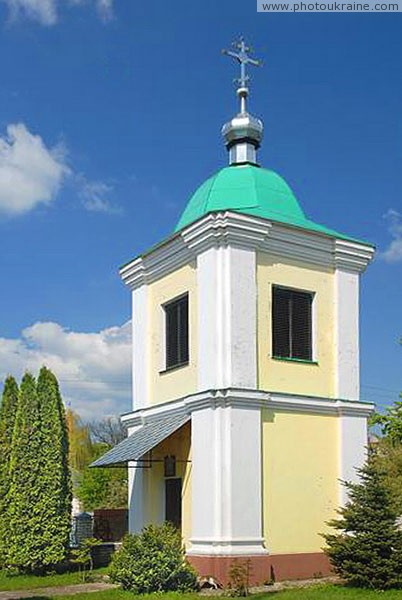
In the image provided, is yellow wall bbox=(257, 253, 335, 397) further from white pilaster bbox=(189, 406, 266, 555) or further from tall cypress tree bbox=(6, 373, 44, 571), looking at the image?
tall cypress tree bbox=(6, 373, 44, 571)

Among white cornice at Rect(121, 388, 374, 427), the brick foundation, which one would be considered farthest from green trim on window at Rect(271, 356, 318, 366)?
the brick foundation

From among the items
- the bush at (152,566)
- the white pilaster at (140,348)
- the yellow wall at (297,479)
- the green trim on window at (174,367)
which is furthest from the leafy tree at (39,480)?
the yellow wall at (297,479)

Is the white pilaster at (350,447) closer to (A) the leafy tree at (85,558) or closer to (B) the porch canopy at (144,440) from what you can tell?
(B) the porch canopy at (144,440)

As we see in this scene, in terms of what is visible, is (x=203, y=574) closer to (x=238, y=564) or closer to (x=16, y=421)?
(x=238, y=564)

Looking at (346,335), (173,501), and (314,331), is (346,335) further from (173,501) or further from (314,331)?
(173,501)

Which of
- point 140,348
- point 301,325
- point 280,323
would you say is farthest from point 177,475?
point 301,325

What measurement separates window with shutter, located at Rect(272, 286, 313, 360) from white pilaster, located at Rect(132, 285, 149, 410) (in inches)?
143

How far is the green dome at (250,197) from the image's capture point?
17.3 meters

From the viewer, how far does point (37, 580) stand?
17.0m

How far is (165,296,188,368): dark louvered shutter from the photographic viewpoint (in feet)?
57.9

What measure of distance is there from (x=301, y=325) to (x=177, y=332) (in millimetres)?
2743

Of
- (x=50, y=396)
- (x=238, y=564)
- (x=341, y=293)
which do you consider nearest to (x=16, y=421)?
(x=50, y=396)

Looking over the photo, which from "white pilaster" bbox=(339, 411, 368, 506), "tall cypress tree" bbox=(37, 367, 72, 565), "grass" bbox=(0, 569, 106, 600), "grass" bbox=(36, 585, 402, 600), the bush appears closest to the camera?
"grass" bbox=(36, 585, 402, 600)

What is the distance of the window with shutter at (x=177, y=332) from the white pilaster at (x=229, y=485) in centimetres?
220
